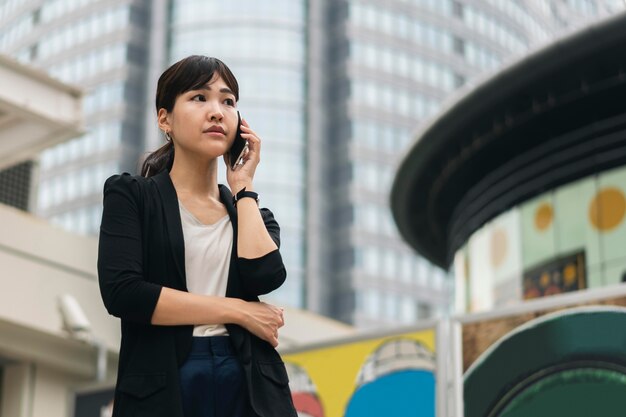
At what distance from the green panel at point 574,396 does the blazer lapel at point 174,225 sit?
8.96 feet

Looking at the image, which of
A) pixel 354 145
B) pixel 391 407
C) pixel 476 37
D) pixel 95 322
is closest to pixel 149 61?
pixel 354 145

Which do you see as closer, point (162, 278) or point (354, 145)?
point (162, 278)

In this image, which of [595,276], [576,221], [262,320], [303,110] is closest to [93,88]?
[303,110]

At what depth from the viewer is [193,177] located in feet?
11.0

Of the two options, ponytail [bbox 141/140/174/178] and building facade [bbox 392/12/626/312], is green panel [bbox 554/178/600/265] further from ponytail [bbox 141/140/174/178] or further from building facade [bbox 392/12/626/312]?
ponytail [bbox 141/140/174/178]

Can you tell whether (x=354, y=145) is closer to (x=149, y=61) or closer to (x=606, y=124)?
(x=149, y=61)

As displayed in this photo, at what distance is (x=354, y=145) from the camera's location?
83812mm

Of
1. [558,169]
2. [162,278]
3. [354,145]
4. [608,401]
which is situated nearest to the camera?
[162,278]

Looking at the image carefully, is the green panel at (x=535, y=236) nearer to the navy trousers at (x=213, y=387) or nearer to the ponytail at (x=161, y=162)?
the ponytail at (x=161, y=162)

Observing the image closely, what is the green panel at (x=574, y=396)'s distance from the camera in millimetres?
5242

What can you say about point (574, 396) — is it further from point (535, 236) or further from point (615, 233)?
point (535, 236)

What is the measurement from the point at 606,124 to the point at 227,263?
562 inches

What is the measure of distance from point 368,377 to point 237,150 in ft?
10.7

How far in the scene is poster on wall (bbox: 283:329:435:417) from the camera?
620 cm
